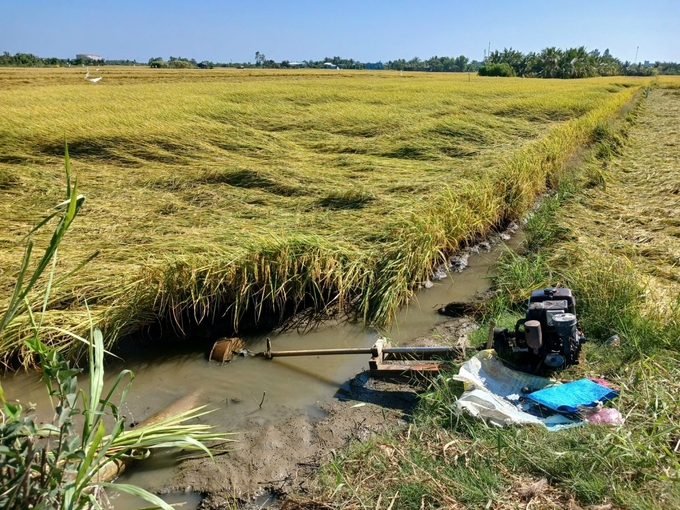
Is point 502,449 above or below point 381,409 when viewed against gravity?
above

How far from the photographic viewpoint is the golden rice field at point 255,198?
3.17 metres

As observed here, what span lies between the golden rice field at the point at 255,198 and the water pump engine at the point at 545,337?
960 millimetres

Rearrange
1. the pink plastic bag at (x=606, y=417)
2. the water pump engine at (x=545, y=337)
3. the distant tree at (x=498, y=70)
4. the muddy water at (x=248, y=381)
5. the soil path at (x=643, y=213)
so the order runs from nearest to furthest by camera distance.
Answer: the pink plastic bag at (x=606, y=417) < the water pump engine at (x=545, y=337) < the muddy water at (x=248, y=381) < the soil path at (x=643, y=213) < the distant tree at (x=498, y=70)

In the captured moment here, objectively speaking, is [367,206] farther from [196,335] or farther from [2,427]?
[2,427]

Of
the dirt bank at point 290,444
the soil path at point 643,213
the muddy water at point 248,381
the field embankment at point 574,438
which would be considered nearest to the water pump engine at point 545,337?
the field embankment at point 574,438

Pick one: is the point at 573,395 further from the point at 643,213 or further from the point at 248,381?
the point at 643,213

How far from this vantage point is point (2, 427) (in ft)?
3.89

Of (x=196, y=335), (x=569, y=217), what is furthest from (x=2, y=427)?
(x=569, y=217)

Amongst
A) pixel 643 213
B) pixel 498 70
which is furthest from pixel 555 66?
pixel 643 213

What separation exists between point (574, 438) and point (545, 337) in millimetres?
573

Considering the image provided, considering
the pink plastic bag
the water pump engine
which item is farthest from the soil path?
the pink plastic bag

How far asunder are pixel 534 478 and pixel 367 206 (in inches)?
124

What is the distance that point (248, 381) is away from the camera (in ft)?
8.98

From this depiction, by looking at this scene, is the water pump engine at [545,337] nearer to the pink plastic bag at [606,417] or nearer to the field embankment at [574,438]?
the field embankment at [574,438]
